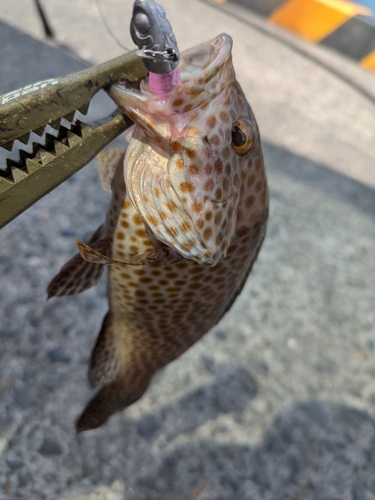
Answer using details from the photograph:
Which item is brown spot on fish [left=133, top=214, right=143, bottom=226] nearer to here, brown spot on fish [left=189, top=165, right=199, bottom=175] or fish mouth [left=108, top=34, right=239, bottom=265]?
fish mouth [left=108, top=34, right=239, bottom=265]

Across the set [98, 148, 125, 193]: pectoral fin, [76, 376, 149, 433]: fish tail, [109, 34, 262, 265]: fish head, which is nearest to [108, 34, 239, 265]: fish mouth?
[109, 34, 262, 265]: fish head

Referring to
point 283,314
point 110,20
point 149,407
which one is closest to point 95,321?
point 149,407

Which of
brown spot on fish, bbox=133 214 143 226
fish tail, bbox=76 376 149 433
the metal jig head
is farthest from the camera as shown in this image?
fish tail, bbox=76 376 149 433

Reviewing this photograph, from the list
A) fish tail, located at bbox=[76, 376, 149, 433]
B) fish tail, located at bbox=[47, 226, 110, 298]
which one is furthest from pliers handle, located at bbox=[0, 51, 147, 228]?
fish tail, located at bbox=[76, 376, 149, 433]

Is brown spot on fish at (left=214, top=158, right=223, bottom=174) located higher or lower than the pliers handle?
lower

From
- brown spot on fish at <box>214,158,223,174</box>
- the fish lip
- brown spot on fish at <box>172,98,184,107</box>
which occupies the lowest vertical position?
brown spot on fish at <box>214,158,223,174</box>

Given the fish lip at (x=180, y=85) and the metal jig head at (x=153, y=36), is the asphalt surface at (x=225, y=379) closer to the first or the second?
the fish lip at (x=180, y=85)

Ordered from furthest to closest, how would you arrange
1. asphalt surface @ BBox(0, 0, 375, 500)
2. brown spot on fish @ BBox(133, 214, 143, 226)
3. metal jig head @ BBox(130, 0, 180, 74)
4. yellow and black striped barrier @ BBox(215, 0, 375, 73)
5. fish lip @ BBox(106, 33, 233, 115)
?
yellow and black striped barrier @ BBox(215, 0, 375, 73), asphalt surface @ BBox(0, 0, 375, 500), brown spot on fish @ BBox(133, 214, 143, 226), fish lip @ BBox(106, 33, 233, 115), metal jig head @ BBox(130, 0, 180, 74)

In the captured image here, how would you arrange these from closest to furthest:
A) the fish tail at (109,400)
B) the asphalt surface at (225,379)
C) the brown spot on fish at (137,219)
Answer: the brown spot on fish at (137,219), the fish tail at (109,400), the asphalt surface at (225,379)

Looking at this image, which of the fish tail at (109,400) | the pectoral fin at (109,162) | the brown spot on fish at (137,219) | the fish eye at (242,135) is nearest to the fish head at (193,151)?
the fish eye at (242,135)

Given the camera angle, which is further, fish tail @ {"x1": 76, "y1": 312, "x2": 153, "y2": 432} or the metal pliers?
fish tail @ {"x1": 76, "y1": 312, "x2": 153, "y2": 432}
